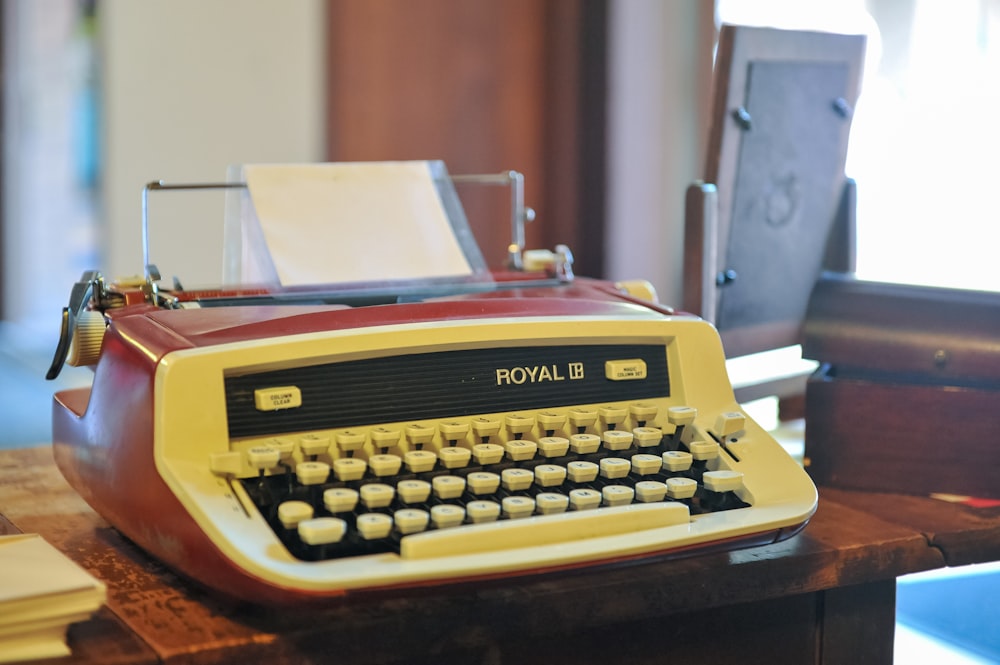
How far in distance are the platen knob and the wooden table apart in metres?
0.14

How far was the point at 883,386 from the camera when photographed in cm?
107

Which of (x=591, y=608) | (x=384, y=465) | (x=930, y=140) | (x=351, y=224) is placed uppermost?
(x=930, y=140)

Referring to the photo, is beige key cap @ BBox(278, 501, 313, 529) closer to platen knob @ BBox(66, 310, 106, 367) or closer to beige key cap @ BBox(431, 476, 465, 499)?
beige key cap @ BBox(431, 476, 465, 499)

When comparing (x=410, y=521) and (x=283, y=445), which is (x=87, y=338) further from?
(x=410, y=521)

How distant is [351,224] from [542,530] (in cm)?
56

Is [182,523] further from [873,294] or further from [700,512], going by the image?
[873,294]

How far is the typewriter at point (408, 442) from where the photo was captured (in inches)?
27.5

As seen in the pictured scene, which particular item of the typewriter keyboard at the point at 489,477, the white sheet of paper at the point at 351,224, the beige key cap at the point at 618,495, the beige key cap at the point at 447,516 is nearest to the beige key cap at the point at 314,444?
the typewriter keyboard at the point at 489,477

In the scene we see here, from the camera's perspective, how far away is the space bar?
27.1 inches

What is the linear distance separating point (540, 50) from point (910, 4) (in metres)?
1.47

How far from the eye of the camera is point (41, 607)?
648 mm

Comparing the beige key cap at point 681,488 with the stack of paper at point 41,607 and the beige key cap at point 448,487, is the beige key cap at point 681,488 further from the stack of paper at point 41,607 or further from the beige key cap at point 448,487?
the stack of paper at point 41,607

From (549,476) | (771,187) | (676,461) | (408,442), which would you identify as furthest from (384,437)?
(771,187)

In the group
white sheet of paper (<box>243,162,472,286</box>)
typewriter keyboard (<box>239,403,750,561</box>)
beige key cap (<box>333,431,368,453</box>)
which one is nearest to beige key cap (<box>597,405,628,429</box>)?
typewriter keyboard (<box>239,403,750,561</box>)
